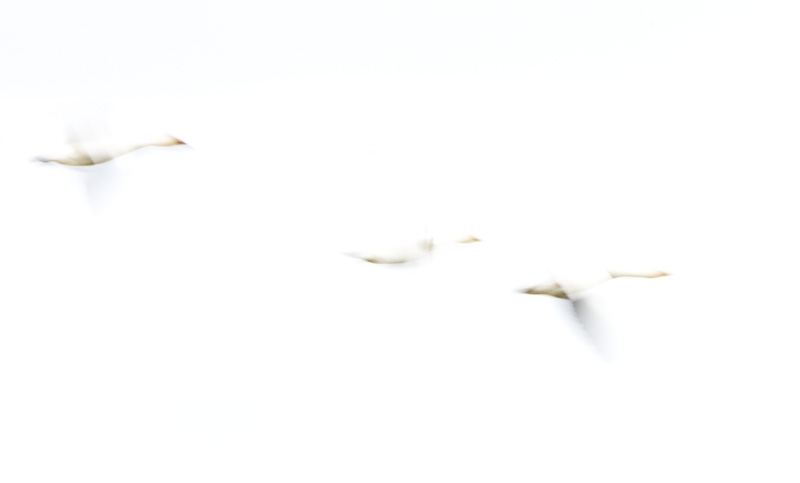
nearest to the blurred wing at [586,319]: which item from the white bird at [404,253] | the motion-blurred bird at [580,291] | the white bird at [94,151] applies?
the motion-blurred bird at [580,291]

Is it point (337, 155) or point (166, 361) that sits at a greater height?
point (337, 155)

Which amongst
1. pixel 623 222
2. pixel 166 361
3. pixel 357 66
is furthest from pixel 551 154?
pixel 166 361

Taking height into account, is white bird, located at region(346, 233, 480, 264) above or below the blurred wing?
above

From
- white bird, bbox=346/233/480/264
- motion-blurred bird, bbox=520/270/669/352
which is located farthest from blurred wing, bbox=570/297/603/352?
white bird, bbox=346/233/480/264

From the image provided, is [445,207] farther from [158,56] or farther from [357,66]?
[158,56]

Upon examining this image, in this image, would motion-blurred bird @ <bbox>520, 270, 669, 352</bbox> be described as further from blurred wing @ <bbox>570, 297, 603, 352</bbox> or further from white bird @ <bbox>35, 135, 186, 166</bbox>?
white bird @ <bbox>35, 135, 186, 166</bbox>

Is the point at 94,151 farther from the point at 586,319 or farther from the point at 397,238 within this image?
the point at 586,319

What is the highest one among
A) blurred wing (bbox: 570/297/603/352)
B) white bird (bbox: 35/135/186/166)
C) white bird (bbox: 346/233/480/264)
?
white bird (bbox: 35/135/186/166)
